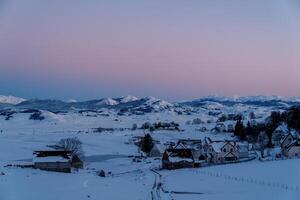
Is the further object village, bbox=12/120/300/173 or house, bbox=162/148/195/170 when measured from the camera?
house, bbox=162/148/195/170

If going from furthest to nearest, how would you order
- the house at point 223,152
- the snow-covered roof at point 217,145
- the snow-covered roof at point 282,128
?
the snow-covered roof at point 282,128
the snow-covered roof at point 217,145
the house at point 223,152

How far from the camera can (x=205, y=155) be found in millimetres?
52312

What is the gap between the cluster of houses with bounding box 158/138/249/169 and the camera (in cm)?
4306

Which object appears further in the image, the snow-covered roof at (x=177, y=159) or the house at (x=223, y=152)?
the house at (x=223, y=152)

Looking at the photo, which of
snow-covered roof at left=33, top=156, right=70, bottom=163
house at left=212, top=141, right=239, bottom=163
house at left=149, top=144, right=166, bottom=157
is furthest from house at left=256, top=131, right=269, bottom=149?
snow-covered roof at left=33, top=156, right=70, bottom=163

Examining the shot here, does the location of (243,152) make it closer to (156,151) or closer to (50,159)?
(156,151)

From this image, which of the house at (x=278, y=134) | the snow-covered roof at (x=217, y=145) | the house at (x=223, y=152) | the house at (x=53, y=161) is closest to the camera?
the house at (x=53, y=161)

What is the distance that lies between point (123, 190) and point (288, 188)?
28.6 ft

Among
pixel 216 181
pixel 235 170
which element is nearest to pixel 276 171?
pixel 235 170

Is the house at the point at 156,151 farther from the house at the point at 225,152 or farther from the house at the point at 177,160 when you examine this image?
the house at the point at 177,160

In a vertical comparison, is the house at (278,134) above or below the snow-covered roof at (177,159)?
above

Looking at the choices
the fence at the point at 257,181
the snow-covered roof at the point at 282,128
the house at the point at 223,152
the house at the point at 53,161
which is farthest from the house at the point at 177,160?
the snow-covered roof at the point at 282,128

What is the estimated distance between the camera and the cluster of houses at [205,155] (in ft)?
141

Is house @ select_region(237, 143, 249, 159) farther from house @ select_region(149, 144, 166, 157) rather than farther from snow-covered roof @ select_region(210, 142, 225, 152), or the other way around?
house @ select_region(149, 144, 166, 157)
